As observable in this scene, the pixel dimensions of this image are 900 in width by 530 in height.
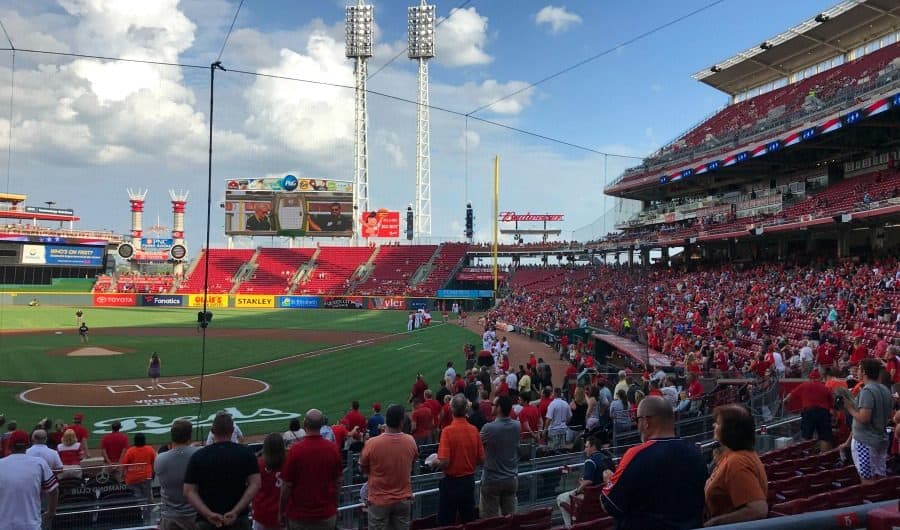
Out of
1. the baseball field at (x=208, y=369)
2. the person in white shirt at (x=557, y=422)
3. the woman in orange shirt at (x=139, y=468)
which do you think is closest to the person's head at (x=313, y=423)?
the woman in orange shirt at (x=139, y=468)

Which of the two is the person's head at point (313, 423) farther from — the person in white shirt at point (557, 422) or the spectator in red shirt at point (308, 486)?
the person in white shirt at point (557, 422)

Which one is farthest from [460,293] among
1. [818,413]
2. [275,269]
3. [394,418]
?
[394,418]

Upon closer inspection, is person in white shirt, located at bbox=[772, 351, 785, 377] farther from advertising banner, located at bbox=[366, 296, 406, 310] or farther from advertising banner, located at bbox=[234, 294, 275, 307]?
advertising banner, located at bbox=[234, 294, 275, 307]

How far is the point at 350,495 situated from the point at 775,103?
1780 inches

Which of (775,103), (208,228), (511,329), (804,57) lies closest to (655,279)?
(511,329)

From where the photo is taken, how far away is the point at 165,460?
4.96m

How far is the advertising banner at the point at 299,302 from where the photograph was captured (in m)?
67.4

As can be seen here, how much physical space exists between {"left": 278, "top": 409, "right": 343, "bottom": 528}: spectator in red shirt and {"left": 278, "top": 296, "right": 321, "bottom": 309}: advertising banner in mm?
63224

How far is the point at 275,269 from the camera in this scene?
247 feet

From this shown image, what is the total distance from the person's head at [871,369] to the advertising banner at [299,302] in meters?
63.3

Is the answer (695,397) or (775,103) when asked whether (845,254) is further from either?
(695,397)

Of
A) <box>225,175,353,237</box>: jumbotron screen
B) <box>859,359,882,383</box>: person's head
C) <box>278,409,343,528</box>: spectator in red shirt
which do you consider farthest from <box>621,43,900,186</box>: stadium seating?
<box>278,409,343,528</box>: spectator in red shirt

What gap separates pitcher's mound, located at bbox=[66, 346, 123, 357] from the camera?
29.1 meters

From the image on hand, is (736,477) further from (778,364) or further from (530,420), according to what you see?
(778,364)
